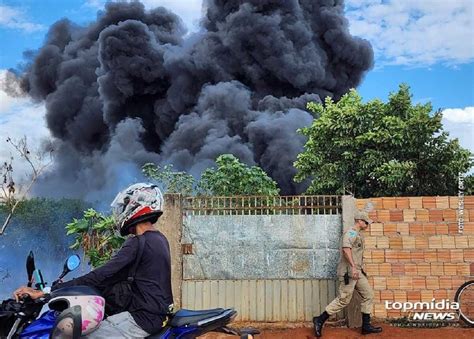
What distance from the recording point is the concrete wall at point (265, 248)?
26.2 feet

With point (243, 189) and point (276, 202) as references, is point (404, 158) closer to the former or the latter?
point (243, 189)

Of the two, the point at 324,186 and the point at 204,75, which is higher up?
the point at 204,75

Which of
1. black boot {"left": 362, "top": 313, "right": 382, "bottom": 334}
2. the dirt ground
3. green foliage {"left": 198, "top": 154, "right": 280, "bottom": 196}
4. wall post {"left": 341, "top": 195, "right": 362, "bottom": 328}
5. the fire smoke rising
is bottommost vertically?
the dirt ground

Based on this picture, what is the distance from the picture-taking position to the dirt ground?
7.49 metres

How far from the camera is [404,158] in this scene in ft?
44.9

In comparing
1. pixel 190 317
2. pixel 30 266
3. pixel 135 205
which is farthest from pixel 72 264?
pixel 190 317

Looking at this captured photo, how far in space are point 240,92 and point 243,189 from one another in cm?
2757

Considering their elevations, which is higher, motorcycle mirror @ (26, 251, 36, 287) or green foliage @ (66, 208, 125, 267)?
green foliage @ (66, 208, 125, 267)

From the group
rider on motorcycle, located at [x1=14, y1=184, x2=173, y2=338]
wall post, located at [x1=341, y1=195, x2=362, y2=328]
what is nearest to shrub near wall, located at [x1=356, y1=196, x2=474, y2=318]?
wall post, located at [x1=341, y1=195, x2=362, y2=328]

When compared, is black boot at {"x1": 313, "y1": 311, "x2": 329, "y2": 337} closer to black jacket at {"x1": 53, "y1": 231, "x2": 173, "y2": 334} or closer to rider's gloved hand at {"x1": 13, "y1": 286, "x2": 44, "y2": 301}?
black jacket at {"x1": 53, "y1": 231, "x2": 173, "y2": 334}

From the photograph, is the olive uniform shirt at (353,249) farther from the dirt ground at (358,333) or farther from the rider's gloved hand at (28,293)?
the rider's gloved hand at (28,293)

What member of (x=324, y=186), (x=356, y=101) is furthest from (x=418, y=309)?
(x=356, y=101)

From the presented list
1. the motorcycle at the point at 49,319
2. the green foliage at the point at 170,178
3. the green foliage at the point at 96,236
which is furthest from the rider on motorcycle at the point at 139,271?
the green foliage at the point at 170,178

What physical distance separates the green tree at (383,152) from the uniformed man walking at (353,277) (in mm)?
5751
